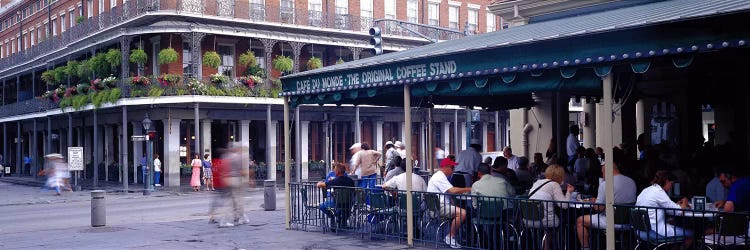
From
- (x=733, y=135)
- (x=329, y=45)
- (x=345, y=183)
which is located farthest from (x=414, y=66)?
(x=329, y=45)

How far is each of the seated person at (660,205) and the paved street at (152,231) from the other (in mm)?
4041

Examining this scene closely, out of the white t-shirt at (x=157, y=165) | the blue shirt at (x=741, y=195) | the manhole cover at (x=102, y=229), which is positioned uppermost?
the blue shirt at (x=741, y=195)

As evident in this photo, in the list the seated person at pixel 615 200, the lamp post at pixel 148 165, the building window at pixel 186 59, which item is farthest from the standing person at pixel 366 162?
the building window at pixel 186 59

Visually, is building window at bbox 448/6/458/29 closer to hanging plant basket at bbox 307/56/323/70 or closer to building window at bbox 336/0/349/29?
building window at bbox 336/0/349/29

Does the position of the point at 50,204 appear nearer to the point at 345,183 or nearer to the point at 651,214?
the point at 345,183

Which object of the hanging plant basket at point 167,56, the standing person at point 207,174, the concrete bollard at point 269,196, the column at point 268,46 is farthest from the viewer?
the column at point 268,46

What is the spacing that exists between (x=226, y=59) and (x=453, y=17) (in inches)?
583

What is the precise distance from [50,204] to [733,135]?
20.8 meters

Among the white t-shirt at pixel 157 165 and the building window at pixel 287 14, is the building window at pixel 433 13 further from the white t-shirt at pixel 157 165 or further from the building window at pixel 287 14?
the white t-shirt at pixel 157 165

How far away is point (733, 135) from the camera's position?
1777cm

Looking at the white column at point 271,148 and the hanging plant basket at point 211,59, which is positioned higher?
the hanging plant basket at point 211,59

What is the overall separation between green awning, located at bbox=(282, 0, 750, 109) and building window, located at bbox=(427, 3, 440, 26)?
103ft

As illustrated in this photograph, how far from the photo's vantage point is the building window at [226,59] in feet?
122

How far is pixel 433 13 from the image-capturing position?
150ft
